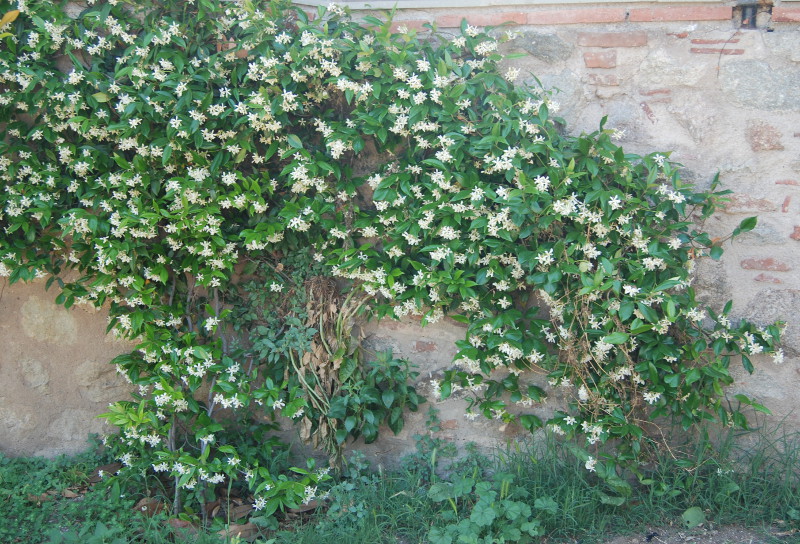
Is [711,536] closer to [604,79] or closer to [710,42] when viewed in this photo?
[604,79]

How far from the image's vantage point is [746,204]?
303cm

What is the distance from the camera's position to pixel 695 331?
3027mm

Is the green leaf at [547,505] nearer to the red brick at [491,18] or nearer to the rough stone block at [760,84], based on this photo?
the rough stone block at [760,84]

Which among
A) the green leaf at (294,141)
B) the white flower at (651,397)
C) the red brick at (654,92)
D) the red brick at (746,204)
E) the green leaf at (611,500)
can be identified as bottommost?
the green leaf at (611,500)

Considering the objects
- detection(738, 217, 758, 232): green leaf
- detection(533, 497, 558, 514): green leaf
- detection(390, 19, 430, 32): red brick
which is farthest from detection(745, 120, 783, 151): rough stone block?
detection(533, 497, 558, 514): green leaf

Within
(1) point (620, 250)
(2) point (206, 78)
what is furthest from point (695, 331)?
(2) point (206, 78)

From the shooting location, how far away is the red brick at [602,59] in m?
3.13

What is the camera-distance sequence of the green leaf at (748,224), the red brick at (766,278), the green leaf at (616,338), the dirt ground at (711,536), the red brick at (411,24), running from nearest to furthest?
the dirt ground at (711,536)
the green leaf at (616,338)
the green leaf at (748,224)
the red brick at (766,278)
the red brick at (411,24)

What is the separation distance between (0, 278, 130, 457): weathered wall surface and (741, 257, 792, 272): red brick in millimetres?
3056

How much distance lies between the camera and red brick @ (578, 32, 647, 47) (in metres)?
3.09

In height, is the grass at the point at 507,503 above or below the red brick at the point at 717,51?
below

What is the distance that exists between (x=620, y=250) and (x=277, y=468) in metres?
1.87

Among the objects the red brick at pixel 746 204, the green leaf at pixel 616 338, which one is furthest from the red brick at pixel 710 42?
the green leaf at pixel 616 338

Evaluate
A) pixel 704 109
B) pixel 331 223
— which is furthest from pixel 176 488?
pixel 704 109
